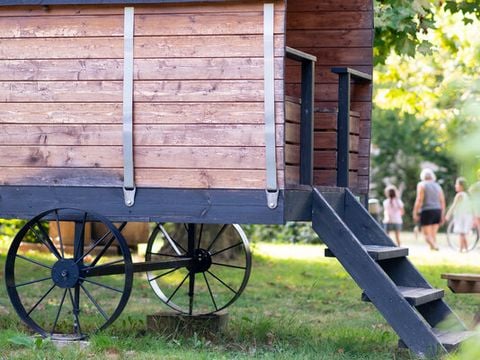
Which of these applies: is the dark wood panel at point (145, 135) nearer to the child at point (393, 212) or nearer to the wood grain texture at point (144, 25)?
the wood grain texture at point (144, 25)

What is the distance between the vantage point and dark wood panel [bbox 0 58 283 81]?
6129 mm

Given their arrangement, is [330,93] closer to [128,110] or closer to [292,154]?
[292,154]

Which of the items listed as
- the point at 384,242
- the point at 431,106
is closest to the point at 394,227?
the point at 431,106

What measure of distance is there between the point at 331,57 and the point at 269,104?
1.93m

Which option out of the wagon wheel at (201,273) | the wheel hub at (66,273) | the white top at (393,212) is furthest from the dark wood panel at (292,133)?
the white top at (393,212)

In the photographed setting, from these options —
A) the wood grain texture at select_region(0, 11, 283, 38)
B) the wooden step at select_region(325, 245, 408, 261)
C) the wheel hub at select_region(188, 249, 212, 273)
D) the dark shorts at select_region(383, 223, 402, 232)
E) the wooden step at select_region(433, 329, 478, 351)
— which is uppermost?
the wood grain texture at select_region(0, 11, 283, 38)

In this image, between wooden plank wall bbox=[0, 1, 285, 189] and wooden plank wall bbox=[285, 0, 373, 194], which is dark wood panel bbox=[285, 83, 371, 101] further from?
wooden plank wall bbox=[0, 1, 285, 189]

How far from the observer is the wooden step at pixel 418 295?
5949 millimetres

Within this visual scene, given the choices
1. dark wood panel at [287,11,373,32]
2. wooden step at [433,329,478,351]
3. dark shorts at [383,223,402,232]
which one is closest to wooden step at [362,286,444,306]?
wooden step at [433,329,478,351]

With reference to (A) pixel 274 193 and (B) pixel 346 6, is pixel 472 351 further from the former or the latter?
(B) pixel 346 6

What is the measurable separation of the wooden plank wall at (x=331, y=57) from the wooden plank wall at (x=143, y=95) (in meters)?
1.59

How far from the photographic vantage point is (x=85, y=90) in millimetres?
6480

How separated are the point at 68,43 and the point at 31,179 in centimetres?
98

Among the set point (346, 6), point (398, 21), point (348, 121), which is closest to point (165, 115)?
point (348, 121)
